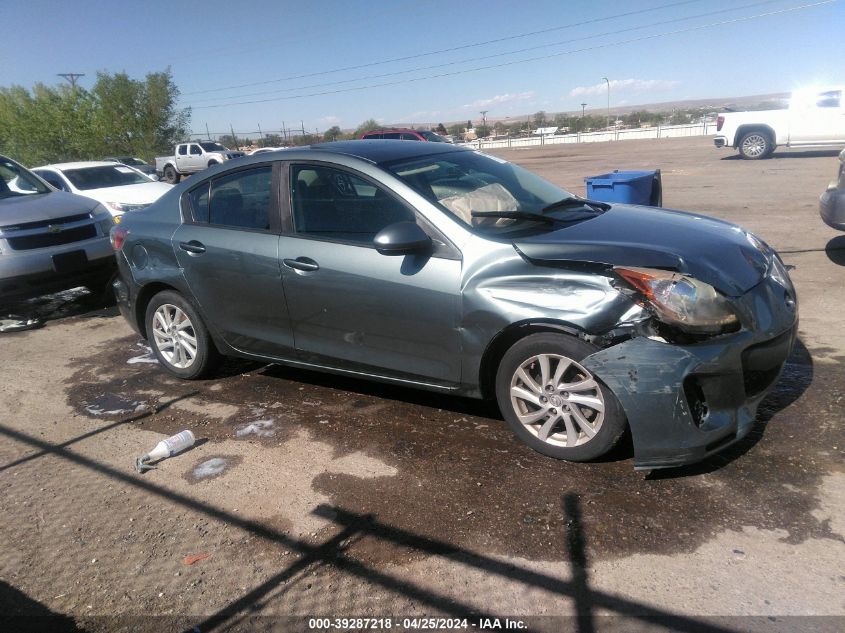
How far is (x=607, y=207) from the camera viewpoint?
4488mm

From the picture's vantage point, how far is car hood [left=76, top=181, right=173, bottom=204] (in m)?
10.9

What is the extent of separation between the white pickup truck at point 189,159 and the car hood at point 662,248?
34.4 meters

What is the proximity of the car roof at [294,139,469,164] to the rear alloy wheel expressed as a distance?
60.4ft

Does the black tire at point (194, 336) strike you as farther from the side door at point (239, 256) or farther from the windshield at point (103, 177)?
the windshield at point (103, 177)

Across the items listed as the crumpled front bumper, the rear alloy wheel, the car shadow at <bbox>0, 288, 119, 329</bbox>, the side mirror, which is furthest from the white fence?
the crumpled front bumper

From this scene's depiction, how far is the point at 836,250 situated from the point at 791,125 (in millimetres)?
13677

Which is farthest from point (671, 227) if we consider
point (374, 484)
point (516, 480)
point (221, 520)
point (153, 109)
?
point (153, 109)

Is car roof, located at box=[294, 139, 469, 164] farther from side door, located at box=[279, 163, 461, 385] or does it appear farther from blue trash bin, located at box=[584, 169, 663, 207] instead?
blue trash bin, located at box=[584, 169, 663, 207]

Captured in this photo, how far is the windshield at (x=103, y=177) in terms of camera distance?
1158 centimetres

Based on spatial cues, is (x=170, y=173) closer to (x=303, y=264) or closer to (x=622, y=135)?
(x=622, y=135)

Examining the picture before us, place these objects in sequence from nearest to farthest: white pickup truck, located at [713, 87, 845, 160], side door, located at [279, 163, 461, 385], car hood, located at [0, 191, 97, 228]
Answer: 1. side door, located at [279, 163, 461, 385]
2. car hood, located at [0, 191, 97, 228]
3. white pickup truck, located at [713, 87, 845, 160]

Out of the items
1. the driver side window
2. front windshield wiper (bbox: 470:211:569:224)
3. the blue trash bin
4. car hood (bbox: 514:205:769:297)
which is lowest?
the blue trash bin

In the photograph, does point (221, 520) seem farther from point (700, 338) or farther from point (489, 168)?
point (489, 168)

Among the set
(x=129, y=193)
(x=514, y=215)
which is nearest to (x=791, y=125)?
(x=129, y=193)
